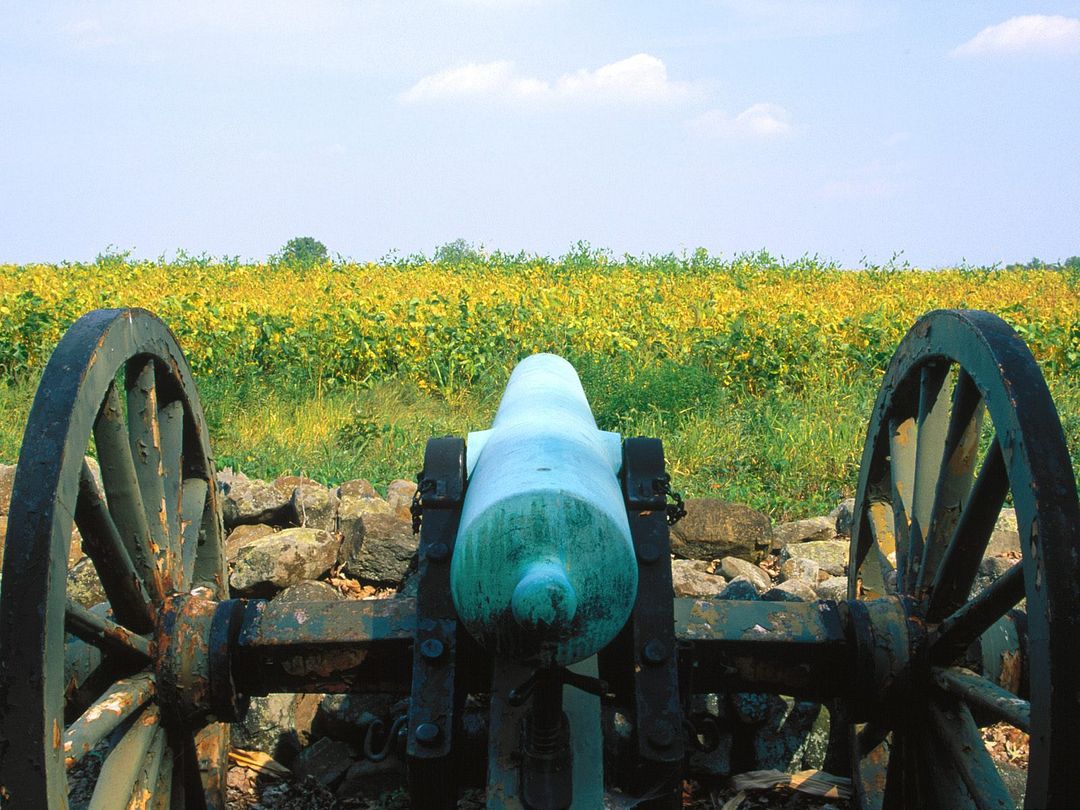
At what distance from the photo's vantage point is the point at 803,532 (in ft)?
18.9

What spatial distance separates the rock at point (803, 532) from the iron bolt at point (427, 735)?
3.59 metres

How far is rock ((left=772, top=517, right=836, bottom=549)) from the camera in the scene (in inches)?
226

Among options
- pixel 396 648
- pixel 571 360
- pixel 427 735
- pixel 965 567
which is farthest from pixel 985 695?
pixel 571 360

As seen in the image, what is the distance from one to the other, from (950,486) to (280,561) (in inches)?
121

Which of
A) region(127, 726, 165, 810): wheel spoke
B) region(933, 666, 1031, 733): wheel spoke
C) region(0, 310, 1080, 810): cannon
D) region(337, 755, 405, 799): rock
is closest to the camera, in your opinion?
region(0, 310, 1080, 810): cannon

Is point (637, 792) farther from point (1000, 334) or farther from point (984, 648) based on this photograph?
point (1000, 334)

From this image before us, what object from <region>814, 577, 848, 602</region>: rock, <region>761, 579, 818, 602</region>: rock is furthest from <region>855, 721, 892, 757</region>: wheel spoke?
<region>814, 577, 848, 602</region>: rock

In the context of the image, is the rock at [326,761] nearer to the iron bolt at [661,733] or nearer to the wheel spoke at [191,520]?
the wheel spoke at [191,520]

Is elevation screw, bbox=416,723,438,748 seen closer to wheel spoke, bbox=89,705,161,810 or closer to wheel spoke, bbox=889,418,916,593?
wheel spoke, bbox=89,705,161,810

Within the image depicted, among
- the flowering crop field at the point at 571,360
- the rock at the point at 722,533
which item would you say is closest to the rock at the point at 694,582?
the rock at the point at 722,533

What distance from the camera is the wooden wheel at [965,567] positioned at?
6.27 ft

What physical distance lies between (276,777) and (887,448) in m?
2.44

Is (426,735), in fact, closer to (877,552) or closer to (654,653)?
(654,653)

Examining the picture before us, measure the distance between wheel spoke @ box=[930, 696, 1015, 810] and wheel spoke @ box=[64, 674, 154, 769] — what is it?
2.00m
